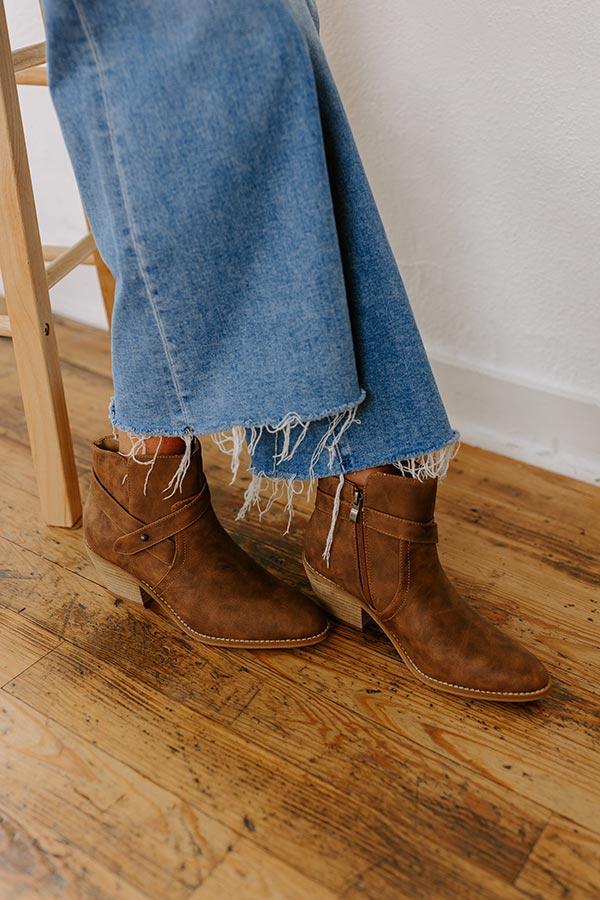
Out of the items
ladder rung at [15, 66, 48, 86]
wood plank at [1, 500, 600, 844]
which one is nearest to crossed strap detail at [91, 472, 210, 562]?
wood plank at [1, 500, 600, 844]

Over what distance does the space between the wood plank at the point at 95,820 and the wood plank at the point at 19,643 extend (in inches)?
3.5

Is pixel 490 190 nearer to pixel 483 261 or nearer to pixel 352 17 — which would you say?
pixel 483 261

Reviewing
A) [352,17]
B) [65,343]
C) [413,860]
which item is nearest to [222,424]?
[413,860]

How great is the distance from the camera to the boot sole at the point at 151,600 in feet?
3.21

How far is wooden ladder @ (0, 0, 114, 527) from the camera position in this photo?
0.99 metres

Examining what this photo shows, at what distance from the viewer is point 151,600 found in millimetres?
1068

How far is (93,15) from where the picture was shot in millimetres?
740

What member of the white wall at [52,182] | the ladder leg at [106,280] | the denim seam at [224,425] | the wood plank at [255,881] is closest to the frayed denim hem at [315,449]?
the denim seam at [224,425]

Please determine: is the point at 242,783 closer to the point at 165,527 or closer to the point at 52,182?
the point at 165,527

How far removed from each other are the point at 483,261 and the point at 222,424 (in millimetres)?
575

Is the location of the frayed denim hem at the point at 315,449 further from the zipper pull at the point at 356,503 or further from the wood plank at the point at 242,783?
the wood plank at the point at 242,783

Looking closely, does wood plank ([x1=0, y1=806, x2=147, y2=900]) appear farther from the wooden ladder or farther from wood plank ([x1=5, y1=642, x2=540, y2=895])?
the wooden ladder

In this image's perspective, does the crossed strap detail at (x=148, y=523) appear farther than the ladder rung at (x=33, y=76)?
No

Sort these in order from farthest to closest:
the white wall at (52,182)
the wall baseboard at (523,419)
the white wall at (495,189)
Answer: the white wall at (52,182) → the wall baseboard at (523,419) → the white wall at (495,189)
